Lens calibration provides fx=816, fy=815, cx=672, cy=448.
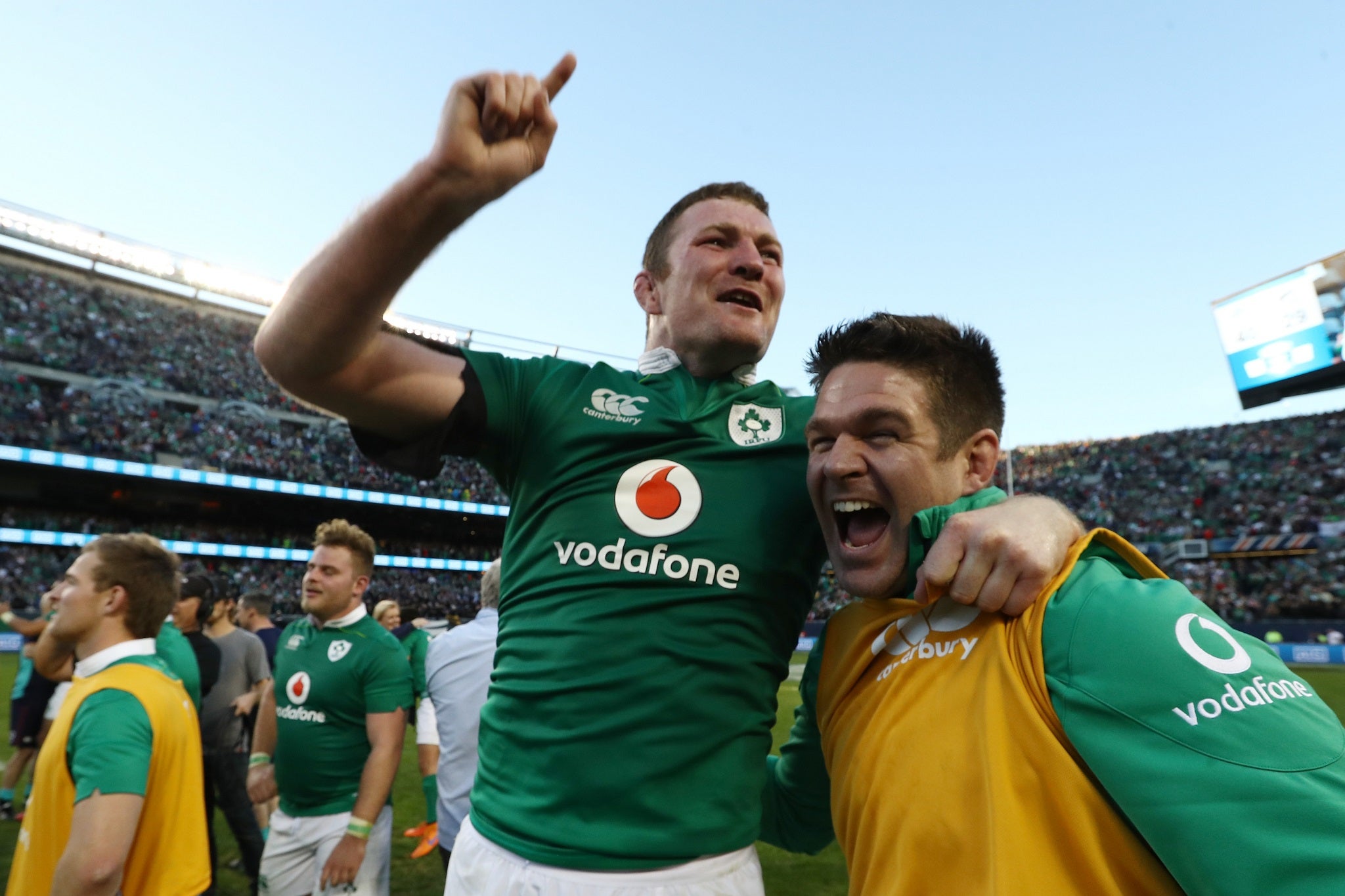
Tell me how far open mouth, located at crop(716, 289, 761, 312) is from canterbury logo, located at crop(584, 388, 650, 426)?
34cm

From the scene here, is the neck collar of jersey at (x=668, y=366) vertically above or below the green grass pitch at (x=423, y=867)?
above

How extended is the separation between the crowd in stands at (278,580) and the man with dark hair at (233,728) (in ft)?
57.7

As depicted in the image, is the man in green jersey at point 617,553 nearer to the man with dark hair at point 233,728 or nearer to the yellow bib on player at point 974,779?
the yellow bib on player at point 974,779

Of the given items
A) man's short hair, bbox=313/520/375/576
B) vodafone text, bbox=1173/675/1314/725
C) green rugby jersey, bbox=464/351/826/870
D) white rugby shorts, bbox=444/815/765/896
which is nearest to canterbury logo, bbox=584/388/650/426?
green rugby jersey, bbox=464/351/826/870

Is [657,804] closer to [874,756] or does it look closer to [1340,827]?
[874,756]

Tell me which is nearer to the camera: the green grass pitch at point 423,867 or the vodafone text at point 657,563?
the vodafone text at point 657,563

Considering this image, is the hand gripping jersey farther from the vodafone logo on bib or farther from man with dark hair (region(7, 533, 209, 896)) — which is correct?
man with dark hair (region(7, 533, 209, 896))

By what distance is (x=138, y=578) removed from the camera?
341 cm

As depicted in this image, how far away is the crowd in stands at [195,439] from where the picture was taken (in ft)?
95.5

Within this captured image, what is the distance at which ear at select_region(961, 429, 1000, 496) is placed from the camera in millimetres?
1737

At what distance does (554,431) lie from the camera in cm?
188

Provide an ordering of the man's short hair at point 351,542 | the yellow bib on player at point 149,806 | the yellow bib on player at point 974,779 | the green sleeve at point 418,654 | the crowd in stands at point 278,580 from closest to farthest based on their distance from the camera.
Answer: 1. the yellow bib on player at point 974,779
2. the yellow bib on player at point 149,806
3. the man's short hair at point 351,542
4. the green sleeve at point 418,654
5. the crowd in stands at point 278,580

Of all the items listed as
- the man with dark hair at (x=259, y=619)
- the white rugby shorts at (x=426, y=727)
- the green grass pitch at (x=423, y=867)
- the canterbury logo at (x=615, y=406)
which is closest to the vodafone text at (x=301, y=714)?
the white rugby shorts at (x=426, y=727)

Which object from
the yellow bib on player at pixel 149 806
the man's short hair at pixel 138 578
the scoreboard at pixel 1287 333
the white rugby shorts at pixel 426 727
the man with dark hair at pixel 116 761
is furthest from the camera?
the scoreboard at pixel 1287 333
